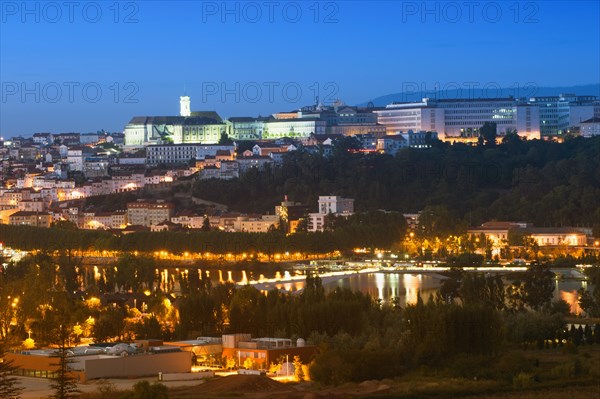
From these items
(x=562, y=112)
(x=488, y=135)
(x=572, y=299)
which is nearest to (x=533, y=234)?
(x=572, y=299)

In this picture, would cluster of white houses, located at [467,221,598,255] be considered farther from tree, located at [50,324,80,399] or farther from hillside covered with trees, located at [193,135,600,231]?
tree, located at [50,324,80,399]

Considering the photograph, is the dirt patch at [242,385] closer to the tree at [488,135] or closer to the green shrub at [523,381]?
the green shrub at [523,381]

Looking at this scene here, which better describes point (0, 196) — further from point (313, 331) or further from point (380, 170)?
point (313, 331)

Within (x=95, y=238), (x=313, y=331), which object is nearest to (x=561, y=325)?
(x=313, y=331)

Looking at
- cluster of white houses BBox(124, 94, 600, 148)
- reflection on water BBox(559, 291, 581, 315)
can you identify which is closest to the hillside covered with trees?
cluster of white houses BBox(124, 94, 600, 148)

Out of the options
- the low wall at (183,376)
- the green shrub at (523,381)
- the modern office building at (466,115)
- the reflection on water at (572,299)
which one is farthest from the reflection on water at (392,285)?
the modern office building at (466,115)

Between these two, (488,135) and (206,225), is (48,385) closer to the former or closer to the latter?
(206,225)

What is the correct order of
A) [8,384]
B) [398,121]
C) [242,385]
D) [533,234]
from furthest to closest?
[398,121] < [533,234] < [242,385] < [8,384]
